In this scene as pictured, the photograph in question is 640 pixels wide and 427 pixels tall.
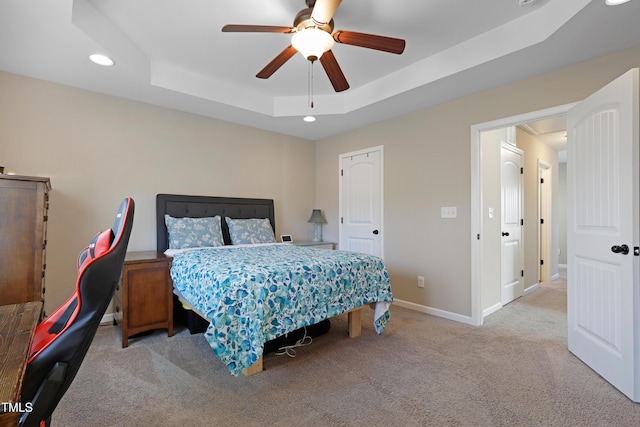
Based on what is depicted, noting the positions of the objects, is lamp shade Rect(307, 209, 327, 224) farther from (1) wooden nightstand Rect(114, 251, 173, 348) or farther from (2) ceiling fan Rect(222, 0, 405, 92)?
(2) ceiling fan Rect(222, 0, 405, 92)

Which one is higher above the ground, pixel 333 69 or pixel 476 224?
pixel 333 69

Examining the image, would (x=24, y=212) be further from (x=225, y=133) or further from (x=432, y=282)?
(x=432, y=282)

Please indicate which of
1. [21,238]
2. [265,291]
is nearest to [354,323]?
[265,291]

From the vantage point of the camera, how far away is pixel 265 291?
2094 mm

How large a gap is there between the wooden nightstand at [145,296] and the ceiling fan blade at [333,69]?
2233 mm

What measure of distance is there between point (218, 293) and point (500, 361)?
2251 mm

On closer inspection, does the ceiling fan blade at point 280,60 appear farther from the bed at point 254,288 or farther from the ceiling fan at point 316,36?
the bed at point 254,288

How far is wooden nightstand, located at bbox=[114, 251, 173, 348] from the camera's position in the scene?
2.65 meters

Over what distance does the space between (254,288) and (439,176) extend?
258 centimetres

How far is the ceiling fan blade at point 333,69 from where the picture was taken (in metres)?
2.21

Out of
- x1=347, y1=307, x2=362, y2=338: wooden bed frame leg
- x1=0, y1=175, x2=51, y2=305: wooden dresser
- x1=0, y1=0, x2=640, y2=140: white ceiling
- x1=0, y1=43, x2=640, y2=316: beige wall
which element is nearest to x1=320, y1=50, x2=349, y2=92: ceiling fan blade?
x1=0, y1=0, x2=640, y2=140: white ceiling

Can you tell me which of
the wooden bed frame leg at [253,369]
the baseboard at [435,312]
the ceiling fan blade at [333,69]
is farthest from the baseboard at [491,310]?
the ceiling fan blade at [333,69]

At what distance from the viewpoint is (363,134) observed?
4500 mm

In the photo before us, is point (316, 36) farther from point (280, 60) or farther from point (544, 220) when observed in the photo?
point (544, 220)
